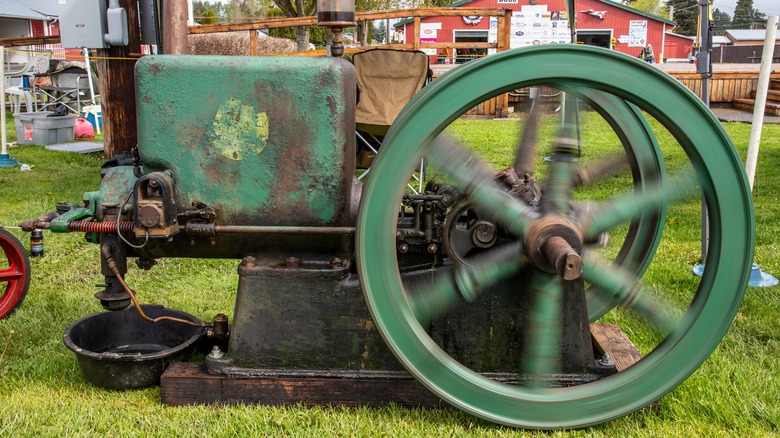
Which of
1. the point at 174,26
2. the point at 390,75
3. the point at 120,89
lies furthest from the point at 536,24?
the point at 174,26

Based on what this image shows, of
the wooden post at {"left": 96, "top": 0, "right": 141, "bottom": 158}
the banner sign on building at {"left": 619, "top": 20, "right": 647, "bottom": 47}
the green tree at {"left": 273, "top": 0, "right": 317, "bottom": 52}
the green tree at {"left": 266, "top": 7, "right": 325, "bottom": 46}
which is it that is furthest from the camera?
the banner sign on building at {"left": 619, "top": 20, "right": 647, "bottom": 47}

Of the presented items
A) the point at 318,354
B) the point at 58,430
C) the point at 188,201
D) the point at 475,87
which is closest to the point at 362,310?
the point at 318,354

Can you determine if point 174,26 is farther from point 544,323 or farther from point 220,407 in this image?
point 544,323

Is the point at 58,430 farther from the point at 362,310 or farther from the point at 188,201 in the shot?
the point at 362,310

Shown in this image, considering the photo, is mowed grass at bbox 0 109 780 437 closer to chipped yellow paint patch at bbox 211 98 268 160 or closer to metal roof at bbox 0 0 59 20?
chipped yellow paint patch at bbox 211 98 268 160

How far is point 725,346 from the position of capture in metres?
3.12

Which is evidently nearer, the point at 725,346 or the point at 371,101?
the point at 725,346

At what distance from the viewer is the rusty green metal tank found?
7.82ft

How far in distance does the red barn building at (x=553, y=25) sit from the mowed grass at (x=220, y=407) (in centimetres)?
2515

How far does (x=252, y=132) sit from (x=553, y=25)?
1222 inches

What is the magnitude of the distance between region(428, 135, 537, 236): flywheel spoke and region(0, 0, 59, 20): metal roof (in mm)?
26053

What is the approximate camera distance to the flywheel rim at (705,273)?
2100 mm

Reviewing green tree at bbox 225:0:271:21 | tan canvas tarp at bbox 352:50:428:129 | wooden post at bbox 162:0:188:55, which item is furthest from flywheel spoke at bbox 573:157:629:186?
green tree at bbox 225:0:271:21

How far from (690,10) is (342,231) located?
74.7 meters
